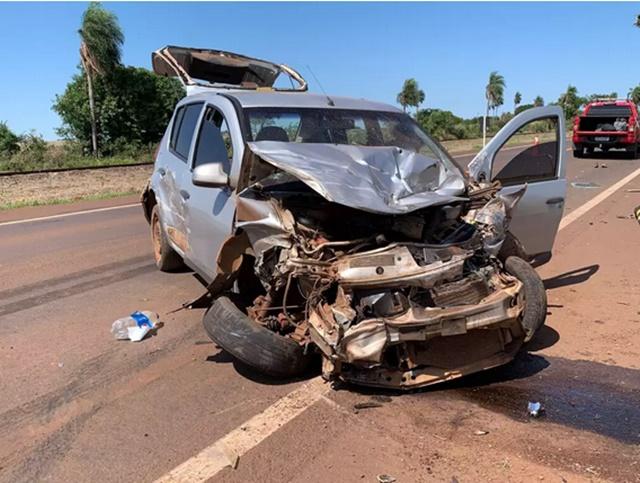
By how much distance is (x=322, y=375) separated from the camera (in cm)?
406

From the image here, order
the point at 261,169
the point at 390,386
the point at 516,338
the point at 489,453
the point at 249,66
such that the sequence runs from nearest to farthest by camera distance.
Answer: the point at 489,453 < the point at 390,386 < the point at 516,338 < the point at 261,169 < the point at 249,66

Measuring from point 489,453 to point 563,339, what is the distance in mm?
2005

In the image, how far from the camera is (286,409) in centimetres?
368

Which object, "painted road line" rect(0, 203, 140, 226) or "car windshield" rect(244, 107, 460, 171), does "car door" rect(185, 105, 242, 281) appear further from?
"painted road line" rect(0, 203, 140, 226)

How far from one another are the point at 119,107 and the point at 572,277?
32.1m

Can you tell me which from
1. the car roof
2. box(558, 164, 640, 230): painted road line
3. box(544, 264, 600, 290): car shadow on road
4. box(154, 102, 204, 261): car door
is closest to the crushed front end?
the car roof

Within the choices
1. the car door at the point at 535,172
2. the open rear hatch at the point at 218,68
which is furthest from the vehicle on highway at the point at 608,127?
the car door at the point at 535,172

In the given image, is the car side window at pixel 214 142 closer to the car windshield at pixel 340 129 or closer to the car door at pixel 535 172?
the car windshield at pixel 340 129

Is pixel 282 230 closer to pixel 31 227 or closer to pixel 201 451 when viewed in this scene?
pixel 201 451

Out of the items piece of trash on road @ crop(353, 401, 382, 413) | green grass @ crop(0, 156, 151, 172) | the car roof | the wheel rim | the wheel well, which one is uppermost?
the car roof

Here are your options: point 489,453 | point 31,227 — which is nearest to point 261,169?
point 489,453

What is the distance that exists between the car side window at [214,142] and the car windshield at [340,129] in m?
0.23

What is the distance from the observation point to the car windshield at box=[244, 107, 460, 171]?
16.2ft

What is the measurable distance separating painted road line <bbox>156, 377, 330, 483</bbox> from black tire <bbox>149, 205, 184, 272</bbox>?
127 inches
